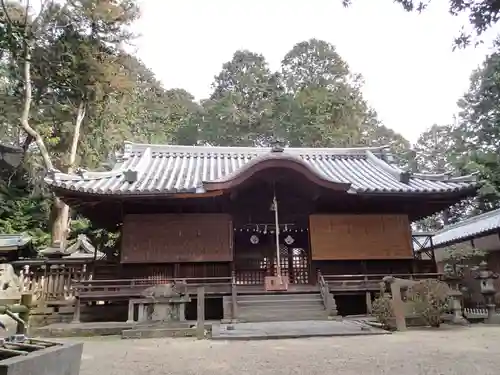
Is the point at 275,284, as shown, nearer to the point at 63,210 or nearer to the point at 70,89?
the point at 63,210

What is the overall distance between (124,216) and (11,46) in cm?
771

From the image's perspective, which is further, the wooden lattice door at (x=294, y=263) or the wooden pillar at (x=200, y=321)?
the wooden lattice door at (x=294, y=263)

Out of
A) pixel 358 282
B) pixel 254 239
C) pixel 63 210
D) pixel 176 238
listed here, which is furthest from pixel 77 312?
pixel 63 210

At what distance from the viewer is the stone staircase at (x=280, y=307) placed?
10266mm

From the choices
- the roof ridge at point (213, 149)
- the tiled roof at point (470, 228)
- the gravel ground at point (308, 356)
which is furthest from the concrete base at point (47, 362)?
the tiled roof at point (470, 228)

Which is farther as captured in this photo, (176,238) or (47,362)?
(176,238)

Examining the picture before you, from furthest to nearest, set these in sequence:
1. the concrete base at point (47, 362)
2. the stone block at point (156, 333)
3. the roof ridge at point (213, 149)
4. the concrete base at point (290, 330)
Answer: the roof ridge at point (213, 149) < the stone block at point (156, 333) < the concrete base at point (290, 330) < the concrete base at point (47, 362)

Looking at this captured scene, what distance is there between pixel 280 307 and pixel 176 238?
374 cm

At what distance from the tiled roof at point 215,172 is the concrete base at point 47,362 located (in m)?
8.43

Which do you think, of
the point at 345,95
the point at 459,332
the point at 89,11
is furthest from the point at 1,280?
the point at 345,95

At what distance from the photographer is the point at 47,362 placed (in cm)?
267

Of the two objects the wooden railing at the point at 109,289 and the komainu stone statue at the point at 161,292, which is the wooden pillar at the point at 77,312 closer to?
the wooden railing at the point at 109,289

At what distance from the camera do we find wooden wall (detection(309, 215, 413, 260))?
495 inches

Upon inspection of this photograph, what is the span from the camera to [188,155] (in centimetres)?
1633
